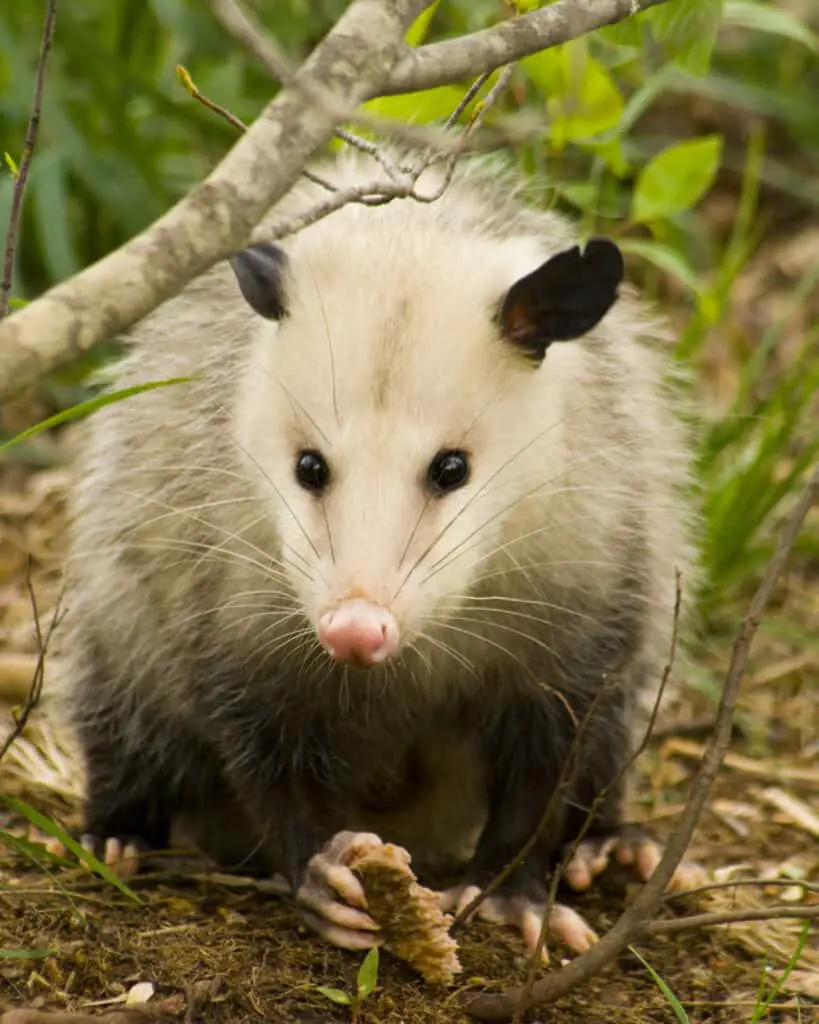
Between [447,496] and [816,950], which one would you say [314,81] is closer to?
[447,496]

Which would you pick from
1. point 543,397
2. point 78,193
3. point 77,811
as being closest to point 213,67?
point 78,193

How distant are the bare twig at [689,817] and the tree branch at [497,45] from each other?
22.9 inches

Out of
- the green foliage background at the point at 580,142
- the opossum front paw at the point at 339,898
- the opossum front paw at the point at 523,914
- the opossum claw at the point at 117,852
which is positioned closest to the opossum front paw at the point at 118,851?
the opossum claw at the point at 117,852

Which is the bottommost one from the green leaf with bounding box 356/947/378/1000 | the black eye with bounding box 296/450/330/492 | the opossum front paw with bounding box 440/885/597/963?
the green leaf with bounding box 356/947/378/1000

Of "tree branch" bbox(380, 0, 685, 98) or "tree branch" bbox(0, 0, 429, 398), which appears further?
"tree branch" bbox(380, 0, 685, 98)

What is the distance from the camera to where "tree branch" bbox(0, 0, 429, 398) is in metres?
1.56

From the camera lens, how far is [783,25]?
323 centimetres

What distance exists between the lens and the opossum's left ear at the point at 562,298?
225cm

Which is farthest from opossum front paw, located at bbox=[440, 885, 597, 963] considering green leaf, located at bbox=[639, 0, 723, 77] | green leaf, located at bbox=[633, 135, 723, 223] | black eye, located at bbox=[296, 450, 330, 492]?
green leaf, located at bbox=[633, 135, 723, 223]

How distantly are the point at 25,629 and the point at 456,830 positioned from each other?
1.37 meters

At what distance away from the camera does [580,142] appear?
10.3 feet

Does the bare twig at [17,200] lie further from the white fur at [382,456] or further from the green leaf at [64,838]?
the green leaf at [64,838]

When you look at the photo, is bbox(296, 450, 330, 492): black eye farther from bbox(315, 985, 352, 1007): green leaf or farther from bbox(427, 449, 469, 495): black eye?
bbox(315, 985, 352, 1007): green leaf

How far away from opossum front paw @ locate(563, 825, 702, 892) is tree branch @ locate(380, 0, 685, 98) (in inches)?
56.7
